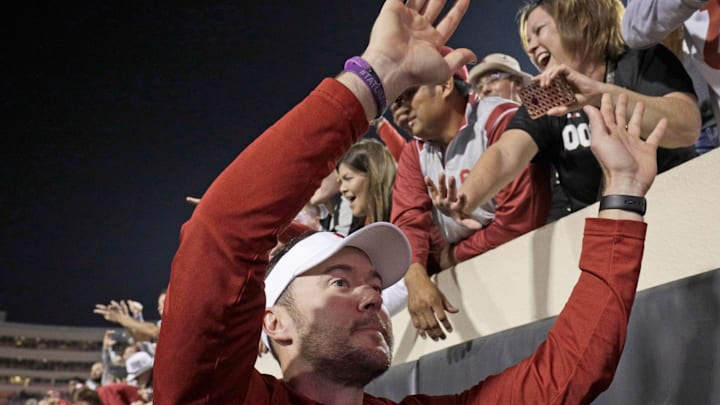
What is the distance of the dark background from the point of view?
8836 millimetres

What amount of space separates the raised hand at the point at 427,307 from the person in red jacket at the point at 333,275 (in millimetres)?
508

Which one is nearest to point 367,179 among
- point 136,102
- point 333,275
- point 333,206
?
point 333,206

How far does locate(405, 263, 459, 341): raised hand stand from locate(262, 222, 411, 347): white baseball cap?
19.7 inches

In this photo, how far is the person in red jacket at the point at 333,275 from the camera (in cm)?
67

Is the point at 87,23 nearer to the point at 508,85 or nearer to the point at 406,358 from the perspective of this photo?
the point at 508,85

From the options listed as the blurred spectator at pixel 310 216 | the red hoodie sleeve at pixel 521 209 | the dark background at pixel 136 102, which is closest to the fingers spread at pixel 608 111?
the red hoodie sleeve at pixel 521 209

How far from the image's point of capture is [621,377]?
1.04 m

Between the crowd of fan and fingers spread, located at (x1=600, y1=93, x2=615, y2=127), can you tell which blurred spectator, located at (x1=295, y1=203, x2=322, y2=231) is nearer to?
the crowd of fan

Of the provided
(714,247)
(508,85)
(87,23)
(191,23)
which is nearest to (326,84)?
(714,247)

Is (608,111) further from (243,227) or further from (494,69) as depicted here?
(494,69)

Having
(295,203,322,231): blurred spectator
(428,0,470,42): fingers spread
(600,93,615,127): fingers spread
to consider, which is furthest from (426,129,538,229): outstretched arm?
(295,203,322,231): blurred spectator

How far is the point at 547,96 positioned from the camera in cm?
114

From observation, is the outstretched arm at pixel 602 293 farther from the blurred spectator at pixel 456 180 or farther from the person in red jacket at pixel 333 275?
the blurred spectator at pixel 456 180

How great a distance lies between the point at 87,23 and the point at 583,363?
9529 millimetres
